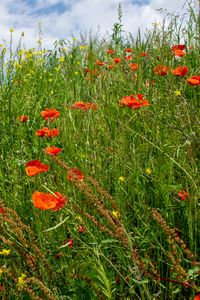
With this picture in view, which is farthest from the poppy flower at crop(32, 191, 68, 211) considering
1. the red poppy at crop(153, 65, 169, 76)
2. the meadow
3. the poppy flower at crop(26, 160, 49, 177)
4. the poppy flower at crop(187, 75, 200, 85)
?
the red poppy at crop(153, 65, 169, 76)

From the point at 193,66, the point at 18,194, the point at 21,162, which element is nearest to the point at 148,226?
the point at 18,194

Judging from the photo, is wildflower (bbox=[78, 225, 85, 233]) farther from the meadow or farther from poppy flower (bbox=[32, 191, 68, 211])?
poppy flower (bbox=[32, 191, 68, 211])

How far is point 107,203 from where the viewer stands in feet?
5.51

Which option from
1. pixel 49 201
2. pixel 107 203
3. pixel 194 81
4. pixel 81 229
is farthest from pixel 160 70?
pixel 49 201

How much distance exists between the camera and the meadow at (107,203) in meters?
1.31

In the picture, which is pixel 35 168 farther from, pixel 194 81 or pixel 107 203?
pixel 194 81

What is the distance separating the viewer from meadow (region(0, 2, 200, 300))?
1.31 meters

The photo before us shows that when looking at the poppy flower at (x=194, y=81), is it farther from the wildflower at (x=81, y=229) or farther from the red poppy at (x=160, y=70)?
the wildflower at (x=81, y=229)

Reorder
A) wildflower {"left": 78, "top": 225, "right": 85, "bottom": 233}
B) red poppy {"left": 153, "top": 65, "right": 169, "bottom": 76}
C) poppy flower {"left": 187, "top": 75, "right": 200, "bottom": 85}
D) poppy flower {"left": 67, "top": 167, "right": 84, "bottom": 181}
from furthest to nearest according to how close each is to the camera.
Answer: red poppy {"left": 153, "top": 65, "right": 169, "bottom": 76}
poppy flower {"left": 187, "top": 75, "right": 200, "bottom": 85}
wildflower {"left": 78, "top": 225, "right": 85, "bottom": 233}
poppy flower {"left": 67, "top": 167, "right": 84, "bottom": 181}

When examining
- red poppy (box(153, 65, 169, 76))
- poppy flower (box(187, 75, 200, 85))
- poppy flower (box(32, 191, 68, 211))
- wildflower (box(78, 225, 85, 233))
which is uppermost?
red poppy (box(153, 65, 169, 76))

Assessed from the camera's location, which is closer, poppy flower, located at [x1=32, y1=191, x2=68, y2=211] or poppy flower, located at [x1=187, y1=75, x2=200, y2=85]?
poppy flower, located at [x1=32, y1=191, x2=68, y2=211]

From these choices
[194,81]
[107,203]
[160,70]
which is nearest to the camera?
[107,203]

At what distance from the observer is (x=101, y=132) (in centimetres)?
228

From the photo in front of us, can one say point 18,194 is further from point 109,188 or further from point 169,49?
point 169,49
